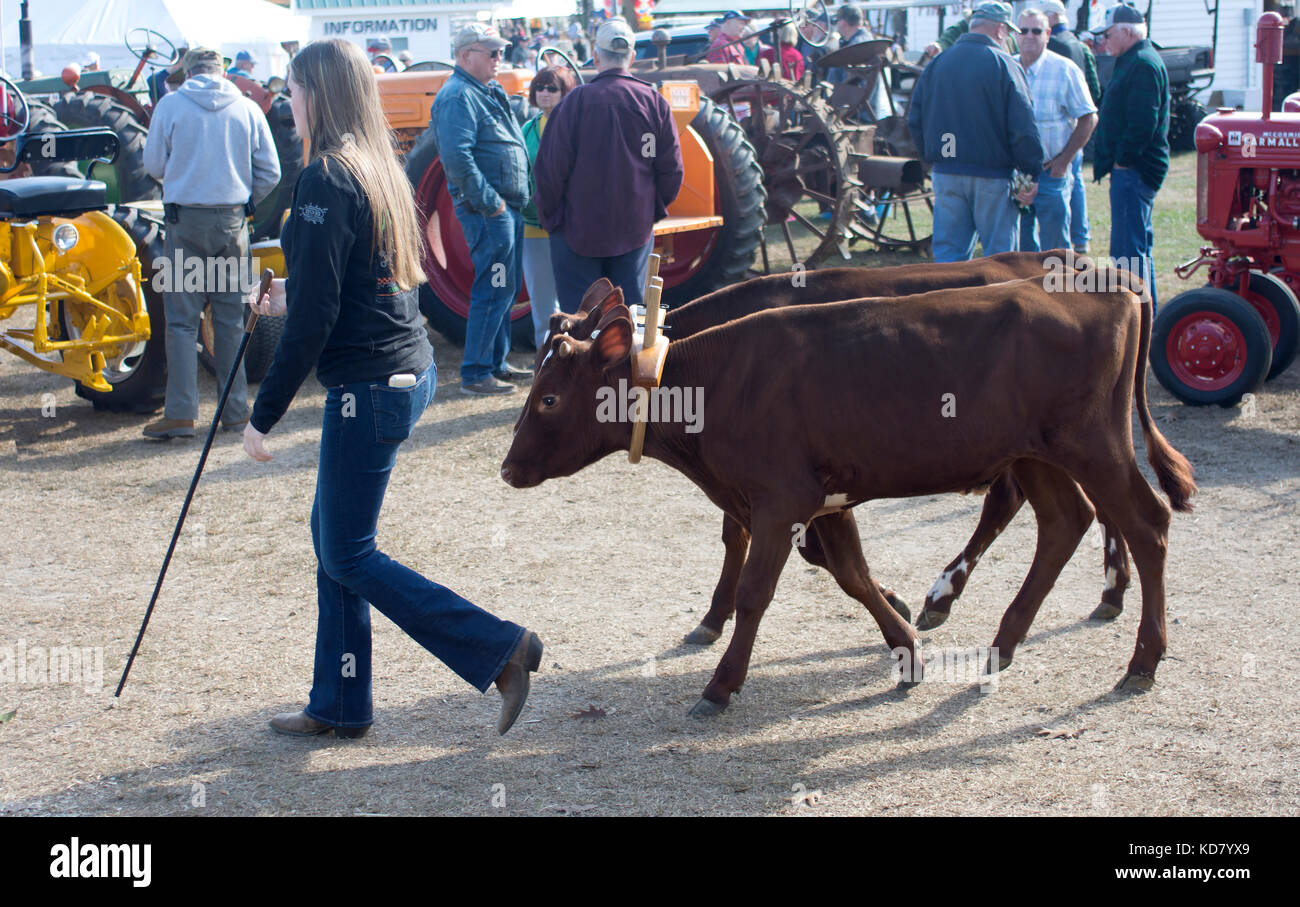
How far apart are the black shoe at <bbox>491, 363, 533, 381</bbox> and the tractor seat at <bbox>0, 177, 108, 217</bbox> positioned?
8.76 ft

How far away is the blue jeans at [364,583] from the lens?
374 centimetres

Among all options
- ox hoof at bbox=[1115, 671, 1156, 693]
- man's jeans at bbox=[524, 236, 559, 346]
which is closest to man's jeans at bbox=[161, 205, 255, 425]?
man's jeans at bbox=[524, 236, 559, 346]

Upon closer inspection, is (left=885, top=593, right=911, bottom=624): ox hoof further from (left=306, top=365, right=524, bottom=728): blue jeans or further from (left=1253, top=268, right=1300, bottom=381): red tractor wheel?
(left=1253, top=268, right=1300, bottom=381): red tractor wheel

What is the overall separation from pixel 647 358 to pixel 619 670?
119cm

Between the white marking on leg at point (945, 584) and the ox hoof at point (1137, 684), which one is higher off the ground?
the white marking on leg at point (945, 584)

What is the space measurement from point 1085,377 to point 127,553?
4217 millimetres

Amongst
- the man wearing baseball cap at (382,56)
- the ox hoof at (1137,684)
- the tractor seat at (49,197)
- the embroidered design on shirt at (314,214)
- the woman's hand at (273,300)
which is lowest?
the ox hoof at (1137,684)

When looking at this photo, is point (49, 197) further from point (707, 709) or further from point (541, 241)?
point (707, 709)

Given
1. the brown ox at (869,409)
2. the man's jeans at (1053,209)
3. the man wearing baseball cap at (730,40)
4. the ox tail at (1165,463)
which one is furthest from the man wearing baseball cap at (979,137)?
the man wearing baseball cap at (730,40)

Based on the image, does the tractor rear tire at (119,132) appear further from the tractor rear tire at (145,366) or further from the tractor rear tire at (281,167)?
the tractor rear tire at (145,366)

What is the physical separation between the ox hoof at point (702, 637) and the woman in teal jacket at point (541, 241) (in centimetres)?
398

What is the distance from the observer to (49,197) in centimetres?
764

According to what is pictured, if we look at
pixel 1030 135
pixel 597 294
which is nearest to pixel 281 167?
pixel 1030 135

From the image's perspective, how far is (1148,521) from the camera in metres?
4.27
